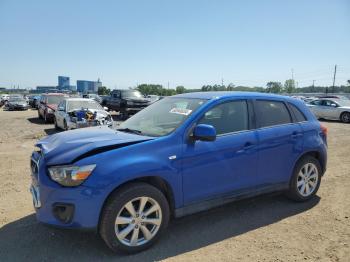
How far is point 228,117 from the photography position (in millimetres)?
4617

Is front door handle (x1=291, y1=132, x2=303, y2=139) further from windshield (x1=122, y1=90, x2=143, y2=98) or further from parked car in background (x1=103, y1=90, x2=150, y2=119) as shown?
windshield (x1=122, y1=90, x2=143, y2=98)

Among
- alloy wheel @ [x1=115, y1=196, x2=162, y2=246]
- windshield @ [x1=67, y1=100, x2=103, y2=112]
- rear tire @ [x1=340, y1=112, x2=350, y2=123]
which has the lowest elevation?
rear tire @ [x1=340, y1=112, x2=350, y2=123]

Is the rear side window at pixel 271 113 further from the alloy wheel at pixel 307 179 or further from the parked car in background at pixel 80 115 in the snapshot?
the parked car in background at pixel 80 115

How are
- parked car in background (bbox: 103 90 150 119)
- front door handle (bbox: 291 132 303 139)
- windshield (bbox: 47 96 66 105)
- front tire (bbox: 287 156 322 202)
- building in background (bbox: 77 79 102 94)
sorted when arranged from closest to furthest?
1. front door handle (bbox: 291 132 303 139)
2. front tire (bbox: 287 156 322 202)
3. windshield (bbox: 47 96 66 105)
4. parked car in background (bbox: 103 90 150 119)
5. building in background (bbox: 77 79 102 94)

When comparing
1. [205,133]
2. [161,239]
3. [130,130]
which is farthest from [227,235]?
[130,130]

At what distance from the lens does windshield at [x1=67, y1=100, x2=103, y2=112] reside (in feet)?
47.1

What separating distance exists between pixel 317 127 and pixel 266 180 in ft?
4.71

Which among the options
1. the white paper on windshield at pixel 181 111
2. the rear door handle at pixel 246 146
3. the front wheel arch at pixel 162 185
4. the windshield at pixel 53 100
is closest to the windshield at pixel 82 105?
the windshield at pixel 53 100

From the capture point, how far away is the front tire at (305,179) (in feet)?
17.3

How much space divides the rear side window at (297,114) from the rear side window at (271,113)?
146mm

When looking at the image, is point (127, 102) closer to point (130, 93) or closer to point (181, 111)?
point (130, 93)

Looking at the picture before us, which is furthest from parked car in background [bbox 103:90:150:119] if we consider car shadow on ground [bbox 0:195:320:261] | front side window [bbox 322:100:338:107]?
car shadow on ground [bbox 0:195:320:261]

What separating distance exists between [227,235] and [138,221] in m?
1.18

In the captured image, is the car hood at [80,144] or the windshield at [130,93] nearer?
the car hood at [80,144]
